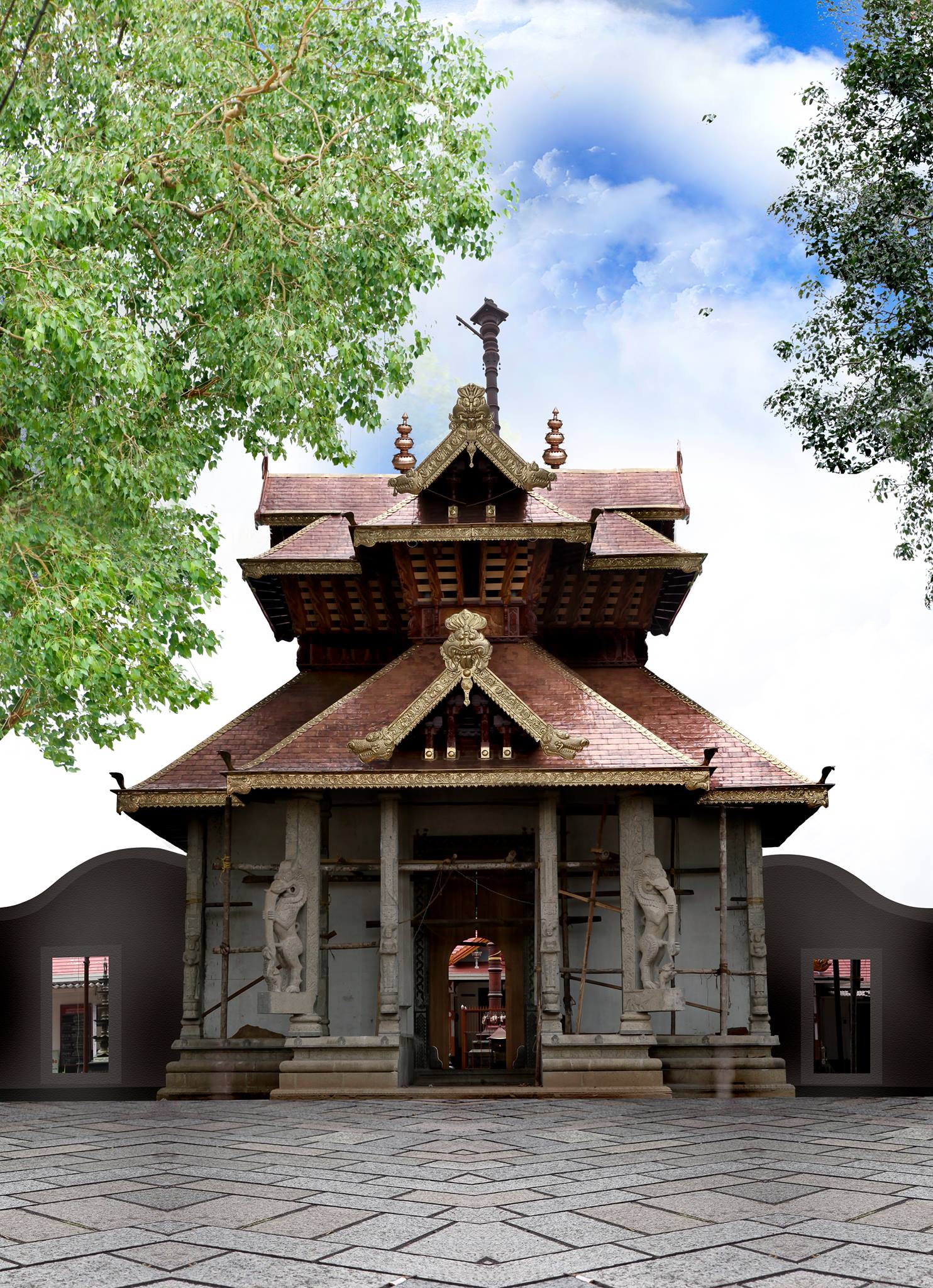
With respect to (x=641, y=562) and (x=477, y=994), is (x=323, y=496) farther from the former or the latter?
(x=477, y=994)

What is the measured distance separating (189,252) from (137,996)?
9.68 meters

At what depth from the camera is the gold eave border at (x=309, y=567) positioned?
53.0 feet

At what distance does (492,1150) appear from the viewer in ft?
27.9

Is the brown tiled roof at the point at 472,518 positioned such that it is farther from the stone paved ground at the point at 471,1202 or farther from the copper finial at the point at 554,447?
the stone paved ground at the point at 471,1202

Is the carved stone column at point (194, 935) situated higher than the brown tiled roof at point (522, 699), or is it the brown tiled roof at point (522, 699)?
the brown tiled roof at point (522, 699)

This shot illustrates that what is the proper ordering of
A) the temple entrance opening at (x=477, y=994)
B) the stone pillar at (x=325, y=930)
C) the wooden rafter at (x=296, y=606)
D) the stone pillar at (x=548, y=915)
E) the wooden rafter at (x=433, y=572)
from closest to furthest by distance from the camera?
the stone pillar at (x=548, y=915) → the stone pillar at (x=325, y=930) → the wooden rafter at (x=433, y=572) → the wooden rafter at (x=296, y=606) → the temple entrance opening at (x=477, y=994)

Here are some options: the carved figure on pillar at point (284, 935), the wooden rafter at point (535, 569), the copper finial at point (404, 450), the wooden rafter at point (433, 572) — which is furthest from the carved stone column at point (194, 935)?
the copper finial at point (404, 450)

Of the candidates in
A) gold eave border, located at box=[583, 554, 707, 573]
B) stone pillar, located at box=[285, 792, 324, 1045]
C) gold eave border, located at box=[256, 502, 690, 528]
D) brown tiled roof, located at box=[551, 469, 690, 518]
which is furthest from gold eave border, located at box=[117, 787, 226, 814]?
brown tiled roof, located at box=[551, 469, 690, 518]

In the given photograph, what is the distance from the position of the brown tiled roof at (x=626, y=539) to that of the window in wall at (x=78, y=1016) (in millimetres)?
8682

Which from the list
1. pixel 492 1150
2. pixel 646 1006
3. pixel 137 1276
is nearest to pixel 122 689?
pixel 646 1006

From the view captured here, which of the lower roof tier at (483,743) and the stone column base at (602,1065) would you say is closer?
the stone column base at (602,1065)

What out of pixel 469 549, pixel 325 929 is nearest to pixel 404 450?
pixel 469 549

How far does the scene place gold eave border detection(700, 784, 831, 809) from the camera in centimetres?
1443

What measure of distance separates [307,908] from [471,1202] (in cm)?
706
